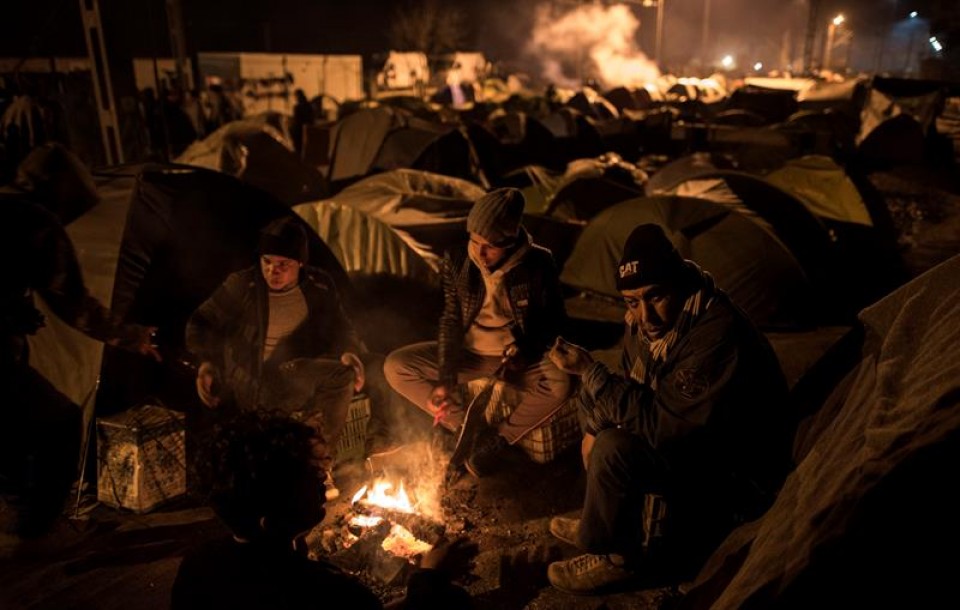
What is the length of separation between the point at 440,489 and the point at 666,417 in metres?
2.18

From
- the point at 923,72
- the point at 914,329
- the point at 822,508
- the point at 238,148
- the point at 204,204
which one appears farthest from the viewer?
the point at 923,72

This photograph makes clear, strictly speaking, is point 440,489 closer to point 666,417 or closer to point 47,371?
point 666,417

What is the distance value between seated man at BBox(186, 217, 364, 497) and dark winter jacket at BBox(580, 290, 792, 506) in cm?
229

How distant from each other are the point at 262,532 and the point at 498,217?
3.10m

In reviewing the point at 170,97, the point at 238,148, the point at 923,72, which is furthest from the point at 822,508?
the point at 923,72

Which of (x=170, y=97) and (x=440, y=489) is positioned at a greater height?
(x=170, y=97)

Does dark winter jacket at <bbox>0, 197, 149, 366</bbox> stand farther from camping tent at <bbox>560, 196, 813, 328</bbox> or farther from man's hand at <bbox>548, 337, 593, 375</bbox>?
camping tent at <bbox>560, 196, 813, 328</bbox>

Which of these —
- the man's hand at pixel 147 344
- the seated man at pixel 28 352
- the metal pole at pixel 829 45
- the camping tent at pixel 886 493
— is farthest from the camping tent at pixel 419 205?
the metal pole at pixel 829 45

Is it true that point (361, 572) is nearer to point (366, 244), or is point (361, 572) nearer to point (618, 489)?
point (618, 489)

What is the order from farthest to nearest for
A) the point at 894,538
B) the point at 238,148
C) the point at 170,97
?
the point at 170,97 < the point at 238,148 < the point at 894,538

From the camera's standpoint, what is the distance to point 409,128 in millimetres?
15992

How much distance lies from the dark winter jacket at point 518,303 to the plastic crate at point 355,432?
0.69m

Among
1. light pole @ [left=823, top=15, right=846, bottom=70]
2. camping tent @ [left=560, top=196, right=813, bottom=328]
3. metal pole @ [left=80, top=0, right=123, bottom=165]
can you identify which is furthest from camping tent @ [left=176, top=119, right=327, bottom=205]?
light pole @ [left=823, top=15, right=846, bottom=70]

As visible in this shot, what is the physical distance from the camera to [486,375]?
17.7 ft
